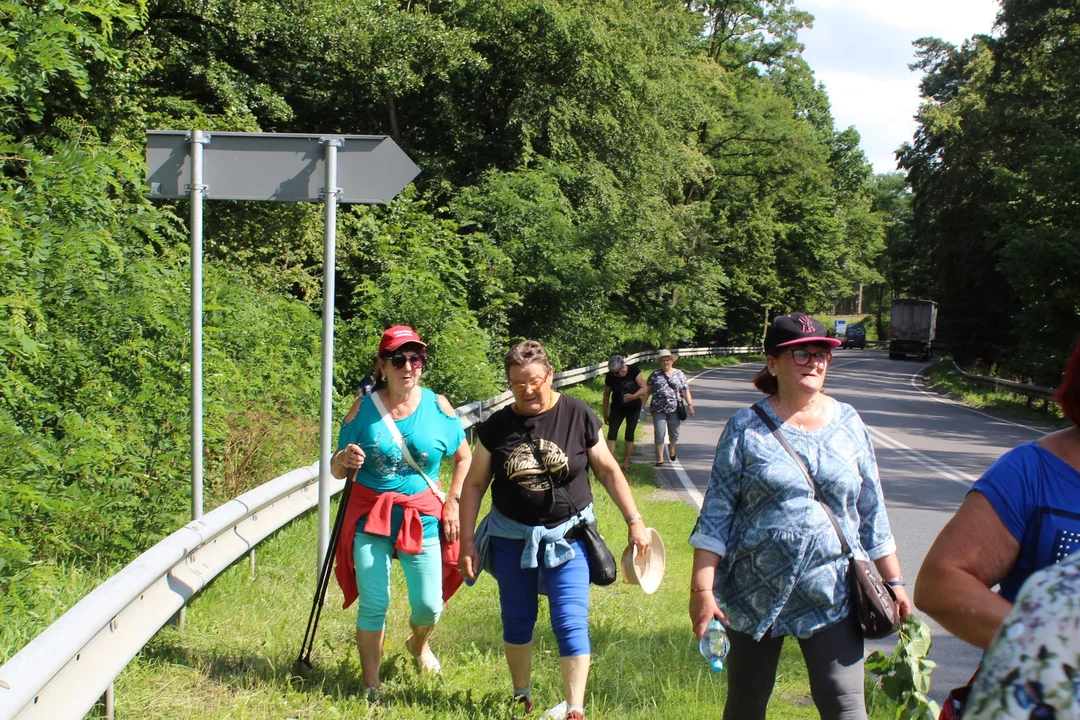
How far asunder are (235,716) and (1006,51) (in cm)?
3700

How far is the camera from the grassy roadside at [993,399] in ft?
81.5

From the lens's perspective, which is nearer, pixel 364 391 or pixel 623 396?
pixel 364 391

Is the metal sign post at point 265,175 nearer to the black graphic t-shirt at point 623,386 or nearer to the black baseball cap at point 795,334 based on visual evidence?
the black baseball cap at point 795,334

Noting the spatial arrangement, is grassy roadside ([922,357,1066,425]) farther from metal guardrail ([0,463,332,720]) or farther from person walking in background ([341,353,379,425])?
metal guardrail ([0,463,332,720])

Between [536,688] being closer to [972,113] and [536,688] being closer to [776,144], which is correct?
[972,113]

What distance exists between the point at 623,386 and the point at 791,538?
32.2 feet

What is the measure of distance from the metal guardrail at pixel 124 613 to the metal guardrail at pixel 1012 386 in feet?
59.5

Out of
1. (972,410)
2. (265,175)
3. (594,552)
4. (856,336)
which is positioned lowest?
(856,336)

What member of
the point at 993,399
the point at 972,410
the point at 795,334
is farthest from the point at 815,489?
the point at 993,399

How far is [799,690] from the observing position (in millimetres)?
5477

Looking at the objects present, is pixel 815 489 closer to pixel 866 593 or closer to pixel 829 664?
pixel 866 593

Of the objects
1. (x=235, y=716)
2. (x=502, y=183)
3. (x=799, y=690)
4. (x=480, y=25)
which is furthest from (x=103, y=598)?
(x=480, y=25)

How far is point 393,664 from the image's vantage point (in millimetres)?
5523

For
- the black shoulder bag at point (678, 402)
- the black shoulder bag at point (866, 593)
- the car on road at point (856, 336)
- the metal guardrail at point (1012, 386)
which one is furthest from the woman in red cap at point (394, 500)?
the car on road at point (856, 336)
